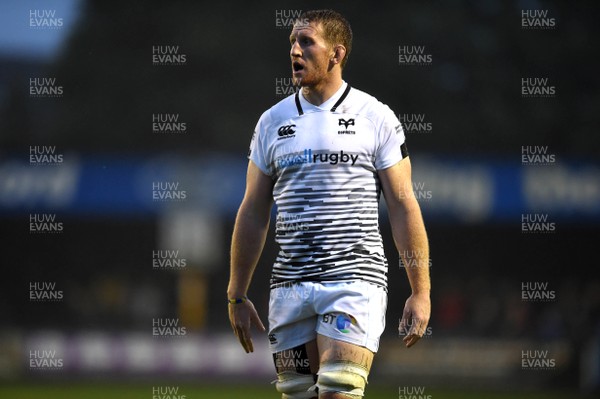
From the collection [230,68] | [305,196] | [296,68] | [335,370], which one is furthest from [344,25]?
[230,68]

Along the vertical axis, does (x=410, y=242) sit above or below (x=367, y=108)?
below

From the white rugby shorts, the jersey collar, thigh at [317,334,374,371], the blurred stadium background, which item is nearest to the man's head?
the jersey collar

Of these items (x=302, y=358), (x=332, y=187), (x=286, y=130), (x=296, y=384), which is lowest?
(x=296, y=384)

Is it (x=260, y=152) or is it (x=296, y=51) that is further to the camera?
(x=260, y=152)

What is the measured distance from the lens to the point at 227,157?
1574 centimetres

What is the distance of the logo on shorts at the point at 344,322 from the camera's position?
5.45 m

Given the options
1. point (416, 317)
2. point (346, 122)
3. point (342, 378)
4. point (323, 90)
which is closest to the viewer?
point (342, 378)

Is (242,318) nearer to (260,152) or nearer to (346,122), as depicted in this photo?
(260,152)

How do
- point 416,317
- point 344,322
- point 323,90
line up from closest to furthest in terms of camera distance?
point 344,322 < point 416,317 < point 323,90

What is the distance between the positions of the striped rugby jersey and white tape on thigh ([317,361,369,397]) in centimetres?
43

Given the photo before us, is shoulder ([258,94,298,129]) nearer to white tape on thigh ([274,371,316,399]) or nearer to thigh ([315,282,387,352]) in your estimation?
thigh ([315,282,387,352])

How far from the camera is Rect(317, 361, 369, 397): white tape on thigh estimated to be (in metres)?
5.34

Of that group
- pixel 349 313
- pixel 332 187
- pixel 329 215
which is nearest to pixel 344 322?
pixel 349 313

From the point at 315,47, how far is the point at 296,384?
5.54ft
